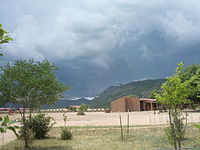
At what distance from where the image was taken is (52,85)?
12352 mm

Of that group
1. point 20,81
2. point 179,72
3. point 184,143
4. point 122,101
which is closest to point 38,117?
point 20,81

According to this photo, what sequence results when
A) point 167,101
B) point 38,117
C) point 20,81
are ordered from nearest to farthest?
point 167,101
point 20,81
point 38,117

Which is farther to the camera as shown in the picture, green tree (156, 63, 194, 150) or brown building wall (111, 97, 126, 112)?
brown building wall (111, 97, 126, 112)

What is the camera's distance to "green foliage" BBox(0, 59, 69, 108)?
11555 mm

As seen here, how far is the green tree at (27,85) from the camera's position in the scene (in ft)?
37.9

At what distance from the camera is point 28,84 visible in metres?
11.3

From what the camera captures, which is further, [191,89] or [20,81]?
[20,81]

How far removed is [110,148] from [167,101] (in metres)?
3.98

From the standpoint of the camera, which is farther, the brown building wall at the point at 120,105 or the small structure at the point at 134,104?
the brown building wall at the point at 120,105

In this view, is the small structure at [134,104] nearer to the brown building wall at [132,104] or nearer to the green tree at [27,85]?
the brown building wall at [132,104]

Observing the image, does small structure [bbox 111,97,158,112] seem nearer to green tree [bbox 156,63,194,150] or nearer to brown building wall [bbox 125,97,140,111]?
brown building wall [bbox 125,97,140,111]

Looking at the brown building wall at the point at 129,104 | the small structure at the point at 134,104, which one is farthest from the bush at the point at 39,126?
the brown building wall at the point at 129,104

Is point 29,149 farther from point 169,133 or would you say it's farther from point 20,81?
point 169,133

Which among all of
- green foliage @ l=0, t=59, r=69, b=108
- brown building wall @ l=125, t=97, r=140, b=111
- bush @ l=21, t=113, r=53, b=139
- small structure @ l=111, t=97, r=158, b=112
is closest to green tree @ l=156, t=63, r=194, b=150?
green foliage @ l=0, t=59, r=69, b=108
